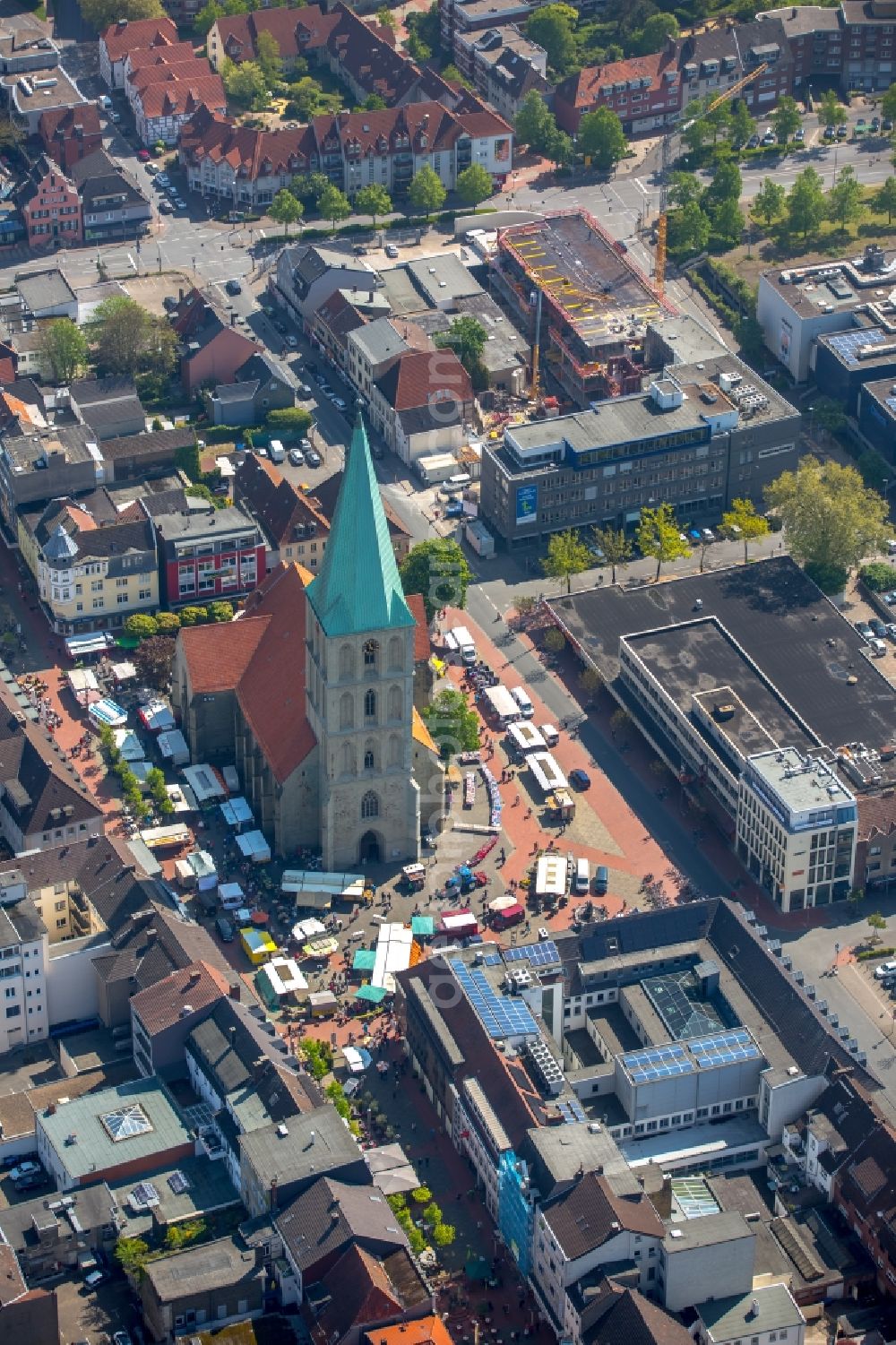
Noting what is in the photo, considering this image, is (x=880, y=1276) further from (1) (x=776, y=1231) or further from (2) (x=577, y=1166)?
(2) (x=577, y=1166)

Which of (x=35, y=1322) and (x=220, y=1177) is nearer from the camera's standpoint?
(x=35, y=1322)

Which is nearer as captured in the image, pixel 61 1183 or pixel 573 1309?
pixel 573 1309

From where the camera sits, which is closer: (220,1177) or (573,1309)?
(573,1309)

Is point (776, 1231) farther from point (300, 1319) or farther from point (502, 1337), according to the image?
point (300, 1319)

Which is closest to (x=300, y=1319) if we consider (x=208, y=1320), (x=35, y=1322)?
(x=208, y=1320)

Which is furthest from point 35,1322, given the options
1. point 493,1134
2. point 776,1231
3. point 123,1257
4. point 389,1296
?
point 776,1231

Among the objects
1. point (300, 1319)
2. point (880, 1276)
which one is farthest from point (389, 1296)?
point (880, 1276)

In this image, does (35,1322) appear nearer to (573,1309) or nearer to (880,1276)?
(573,1309)
